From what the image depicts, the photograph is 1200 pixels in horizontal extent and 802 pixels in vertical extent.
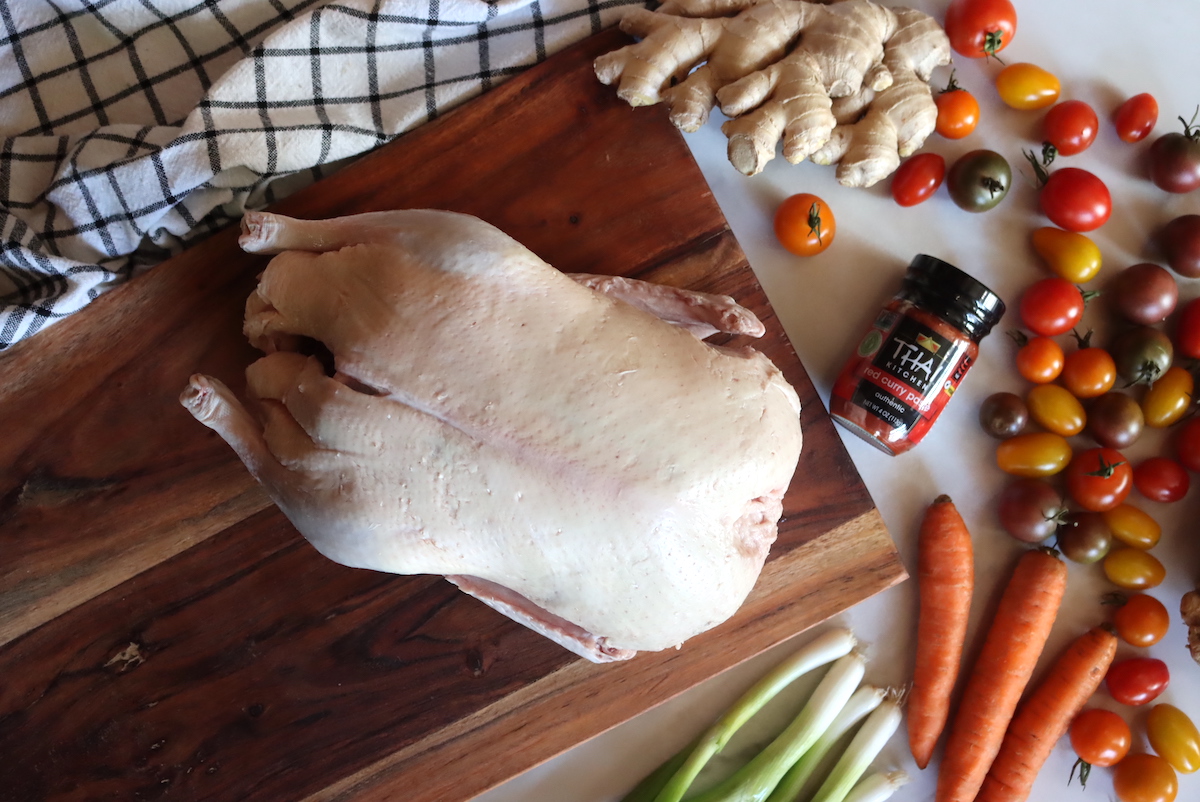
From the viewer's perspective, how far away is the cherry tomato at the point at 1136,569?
1.31 m

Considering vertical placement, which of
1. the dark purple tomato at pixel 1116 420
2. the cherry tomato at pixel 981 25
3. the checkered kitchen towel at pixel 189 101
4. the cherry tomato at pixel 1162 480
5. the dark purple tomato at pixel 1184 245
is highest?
the checkered kitchen towel at pixel 189 101

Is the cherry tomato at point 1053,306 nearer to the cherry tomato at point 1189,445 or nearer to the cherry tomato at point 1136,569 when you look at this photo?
the cherry tomato at point 1189,445

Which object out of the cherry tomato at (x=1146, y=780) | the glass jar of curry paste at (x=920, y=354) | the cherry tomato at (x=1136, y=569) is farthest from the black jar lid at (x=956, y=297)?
the cherry tomato at (x=1146, y=780)

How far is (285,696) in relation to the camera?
1182 millimetres

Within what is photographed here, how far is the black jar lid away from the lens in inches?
46.3

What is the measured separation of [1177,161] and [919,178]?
441 millimetres

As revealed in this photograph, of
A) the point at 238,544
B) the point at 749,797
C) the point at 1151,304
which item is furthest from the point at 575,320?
the point at 1151,304

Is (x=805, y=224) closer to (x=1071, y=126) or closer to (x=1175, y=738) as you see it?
(x=1071, y=126)

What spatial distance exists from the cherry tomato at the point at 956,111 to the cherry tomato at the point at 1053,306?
0.31m

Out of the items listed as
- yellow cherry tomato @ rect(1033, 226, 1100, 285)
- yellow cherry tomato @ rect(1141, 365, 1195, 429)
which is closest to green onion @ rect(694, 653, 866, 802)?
yellow cherry tomato @ rect(1141, 365, 1195, 429)

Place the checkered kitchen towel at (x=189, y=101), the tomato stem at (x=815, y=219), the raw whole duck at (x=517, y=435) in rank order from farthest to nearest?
the tomato stem at (x=815, y=219) < the checkered kitchen towel at (x=189, y=101) < the raw whole duck at (x=517, y=435)

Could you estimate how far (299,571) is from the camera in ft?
3.88

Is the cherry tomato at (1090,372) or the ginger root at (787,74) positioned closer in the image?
the ginger root at (787,74)

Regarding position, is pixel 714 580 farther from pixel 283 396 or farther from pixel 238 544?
pixel 238 544
